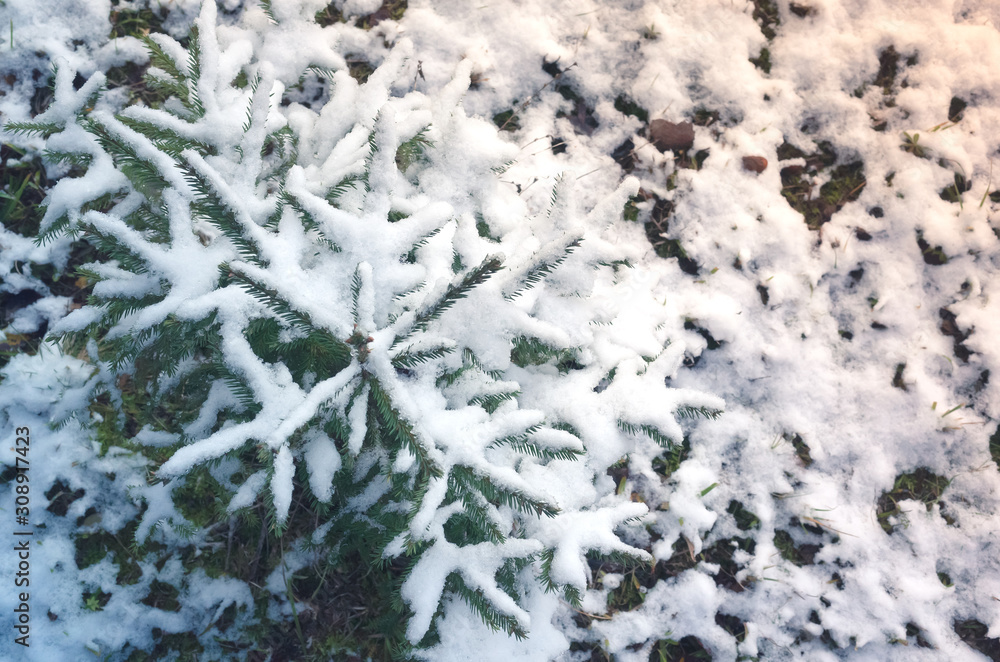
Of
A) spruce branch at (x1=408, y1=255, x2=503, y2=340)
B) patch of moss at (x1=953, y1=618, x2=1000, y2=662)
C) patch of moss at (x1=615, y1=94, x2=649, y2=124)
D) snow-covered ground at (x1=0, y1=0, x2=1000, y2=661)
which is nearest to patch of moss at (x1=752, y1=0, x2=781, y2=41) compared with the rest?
snow-covered ground at (x1=0, y1=0, x2=1000, y2=661)

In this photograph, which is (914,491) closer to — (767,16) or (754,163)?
(754,163)

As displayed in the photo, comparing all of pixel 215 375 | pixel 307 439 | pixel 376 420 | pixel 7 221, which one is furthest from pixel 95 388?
pixel 376 420

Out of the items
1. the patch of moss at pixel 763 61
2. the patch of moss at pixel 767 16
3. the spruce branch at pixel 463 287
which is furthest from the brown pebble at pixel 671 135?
the spruce branch at pixel 463 287

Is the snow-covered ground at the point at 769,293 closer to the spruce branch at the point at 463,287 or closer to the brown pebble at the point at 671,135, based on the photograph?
the brown pebble at the point at 671,135

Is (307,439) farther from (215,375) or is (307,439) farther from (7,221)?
(7,221)

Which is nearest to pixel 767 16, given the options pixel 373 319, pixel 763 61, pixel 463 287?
pixel 763 61

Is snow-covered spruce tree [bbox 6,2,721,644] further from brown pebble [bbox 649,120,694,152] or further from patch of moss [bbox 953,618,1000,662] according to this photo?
patch of moss [bbox 953,618,1000,662]
